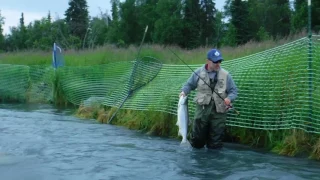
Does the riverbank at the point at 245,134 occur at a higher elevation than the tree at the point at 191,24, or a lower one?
lower

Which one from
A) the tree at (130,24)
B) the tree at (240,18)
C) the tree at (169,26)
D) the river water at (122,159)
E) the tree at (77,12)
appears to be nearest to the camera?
the river water at (122,159)

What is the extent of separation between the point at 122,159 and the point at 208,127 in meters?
1.60

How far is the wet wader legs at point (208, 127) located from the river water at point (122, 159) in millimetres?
178

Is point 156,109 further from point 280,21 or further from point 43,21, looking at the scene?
point 43,21

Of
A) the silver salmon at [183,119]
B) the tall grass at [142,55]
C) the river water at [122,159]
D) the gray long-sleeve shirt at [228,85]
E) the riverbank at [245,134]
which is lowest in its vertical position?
the river water at [122,159]

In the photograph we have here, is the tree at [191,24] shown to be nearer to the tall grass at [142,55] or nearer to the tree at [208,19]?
the tree at [208,19]

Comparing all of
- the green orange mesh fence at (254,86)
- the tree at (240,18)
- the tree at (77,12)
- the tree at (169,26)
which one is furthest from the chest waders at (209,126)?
the tree at (77,12)

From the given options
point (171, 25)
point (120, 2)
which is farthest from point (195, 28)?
point (120, 2)

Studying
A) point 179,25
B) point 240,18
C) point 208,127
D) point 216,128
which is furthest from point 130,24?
point 216,128

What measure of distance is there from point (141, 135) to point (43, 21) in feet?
139

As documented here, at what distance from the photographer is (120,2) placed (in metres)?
51.6

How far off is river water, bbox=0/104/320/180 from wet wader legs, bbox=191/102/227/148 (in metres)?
0.18

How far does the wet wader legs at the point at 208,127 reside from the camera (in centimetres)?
846

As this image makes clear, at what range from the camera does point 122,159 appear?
8.09 meters
